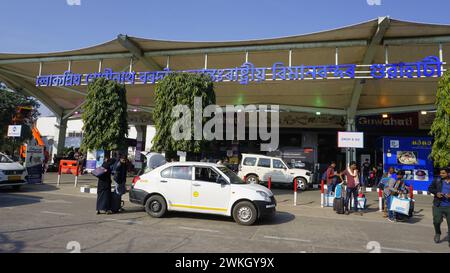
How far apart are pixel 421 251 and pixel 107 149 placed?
11881 mm

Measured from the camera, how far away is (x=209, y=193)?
846cm

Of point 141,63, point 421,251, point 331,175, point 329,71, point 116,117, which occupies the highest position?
point 141,63

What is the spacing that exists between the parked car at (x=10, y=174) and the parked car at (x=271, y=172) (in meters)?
10.9

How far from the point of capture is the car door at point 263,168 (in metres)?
18.6

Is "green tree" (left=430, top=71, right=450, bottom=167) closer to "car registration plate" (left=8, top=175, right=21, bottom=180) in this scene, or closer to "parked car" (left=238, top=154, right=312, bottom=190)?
"parked car" (left=238, top=154, right=312, bottom=190)

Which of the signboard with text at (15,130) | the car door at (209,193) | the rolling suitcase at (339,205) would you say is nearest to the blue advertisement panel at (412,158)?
the rolling suitcase at (339,205)

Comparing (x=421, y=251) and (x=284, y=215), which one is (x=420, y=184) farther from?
(x=421, y=251)

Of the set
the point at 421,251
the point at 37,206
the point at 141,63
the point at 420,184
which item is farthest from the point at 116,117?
the point at 420,184

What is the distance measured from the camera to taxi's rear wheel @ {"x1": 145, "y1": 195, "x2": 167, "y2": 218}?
8805 mm

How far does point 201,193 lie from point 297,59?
11020mm

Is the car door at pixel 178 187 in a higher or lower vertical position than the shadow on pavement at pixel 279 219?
higher

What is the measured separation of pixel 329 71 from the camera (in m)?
14.5

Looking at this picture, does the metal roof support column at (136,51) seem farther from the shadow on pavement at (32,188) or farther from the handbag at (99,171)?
the handbag at (99,171)

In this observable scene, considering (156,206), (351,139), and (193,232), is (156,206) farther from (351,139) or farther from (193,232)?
(351,139)
